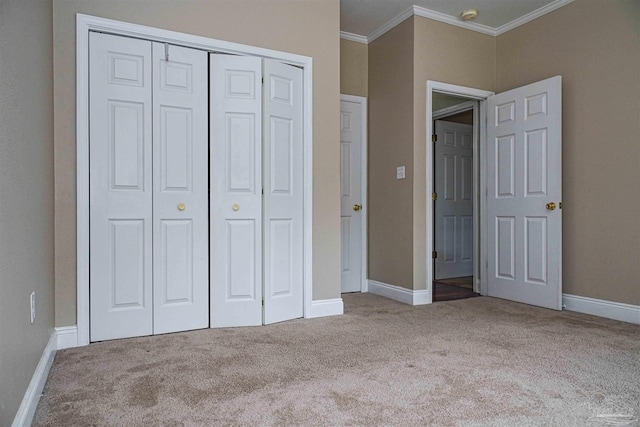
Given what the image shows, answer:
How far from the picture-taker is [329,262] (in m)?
3.50

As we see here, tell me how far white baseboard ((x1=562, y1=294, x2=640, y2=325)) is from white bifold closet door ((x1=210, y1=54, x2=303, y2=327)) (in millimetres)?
2398

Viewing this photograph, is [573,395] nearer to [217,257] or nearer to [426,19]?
[217,257]

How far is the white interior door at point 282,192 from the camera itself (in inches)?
126

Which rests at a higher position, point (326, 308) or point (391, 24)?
point (391, 24)

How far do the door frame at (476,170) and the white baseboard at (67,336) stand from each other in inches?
113

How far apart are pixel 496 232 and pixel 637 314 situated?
4.42ft

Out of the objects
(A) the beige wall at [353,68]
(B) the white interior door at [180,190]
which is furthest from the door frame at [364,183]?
(B) the white interior door at [180,190]

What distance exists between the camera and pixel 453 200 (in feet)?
18.9

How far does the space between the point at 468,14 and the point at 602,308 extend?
9.33 feet

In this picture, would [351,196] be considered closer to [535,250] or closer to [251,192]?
[251,192]

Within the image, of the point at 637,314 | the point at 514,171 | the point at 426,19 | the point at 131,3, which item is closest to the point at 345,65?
the point at 426,19

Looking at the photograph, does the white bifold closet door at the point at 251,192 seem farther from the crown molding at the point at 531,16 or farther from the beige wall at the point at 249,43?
the crown molding at the point at 531,16

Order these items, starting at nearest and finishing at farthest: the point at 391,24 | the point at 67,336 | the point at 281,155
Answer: the point at 67,336 → the point at 281,155 → the point at 391,24

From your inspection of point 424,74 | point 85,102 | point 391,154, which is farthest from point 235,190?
point 424,74
